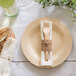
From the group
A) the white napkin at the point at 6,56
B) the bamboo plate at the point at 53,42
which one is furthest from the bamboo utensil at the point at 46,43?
the white napkin at the point at 6,56

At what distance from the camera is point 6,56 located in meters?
0.71

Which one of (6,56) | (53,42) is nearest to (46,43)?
(53,42)

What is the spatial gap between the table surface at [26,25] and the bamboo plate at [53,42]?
3cm

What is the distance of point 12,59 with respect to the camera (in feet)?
2.52

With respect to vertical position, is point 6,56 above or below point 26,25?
below

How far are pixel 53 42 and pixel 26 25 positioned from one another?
0.16 meters

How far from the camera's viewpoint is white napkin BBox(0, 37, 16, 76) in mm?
696

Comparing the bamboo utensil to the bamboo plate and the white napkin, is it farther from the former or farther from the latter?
the white napkin

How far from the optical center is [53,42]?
2.54ft

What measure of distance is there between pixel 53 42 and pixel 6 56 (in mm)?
235

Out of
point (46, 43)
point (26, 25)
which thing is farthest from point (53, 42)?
point (26, 25)

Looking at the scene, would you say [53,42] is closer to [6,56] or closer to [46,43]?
[46,43]

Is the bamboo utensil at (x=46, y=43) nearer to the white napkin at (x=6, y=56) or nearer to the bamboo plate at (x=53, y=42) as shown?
the bamboo plate at (x=53, y=42)

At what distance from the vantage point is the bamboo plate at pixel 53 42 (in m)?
0.74
